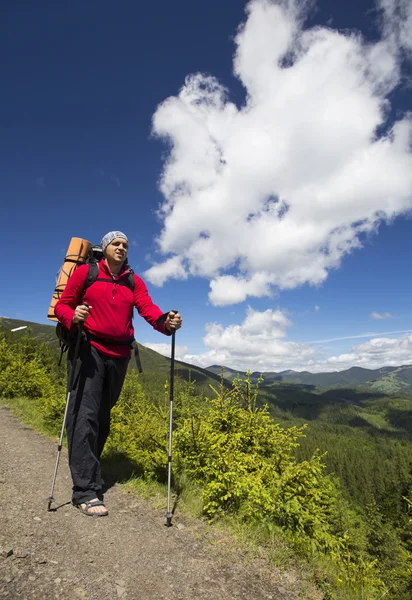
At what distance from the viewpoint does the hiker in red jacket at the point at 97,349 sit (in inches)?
165

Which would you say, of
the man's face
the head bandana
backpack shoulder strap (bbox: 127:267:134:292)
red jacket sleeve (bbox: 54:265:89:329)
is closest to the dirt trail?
red jacket sleeve (bbox: 54:265:89:329)

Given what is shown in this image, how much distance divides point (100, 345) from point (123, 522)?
2.27m

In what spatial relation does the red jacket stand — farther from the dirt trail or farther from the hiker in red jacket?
the dirt trail

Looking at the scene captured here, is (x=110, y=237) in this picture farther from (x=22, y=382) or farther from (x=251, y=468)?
(x=22, y=382)

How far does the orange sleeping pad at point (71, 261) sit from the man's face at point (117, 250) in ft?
3.00

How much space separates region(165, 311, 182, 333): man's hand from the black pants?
86cm

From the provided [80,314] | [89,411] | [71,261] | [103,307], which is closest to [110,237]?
[71,261]

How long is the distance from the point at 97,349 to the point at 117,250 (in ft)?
4.98

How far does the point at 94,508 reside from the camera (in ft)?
13.1

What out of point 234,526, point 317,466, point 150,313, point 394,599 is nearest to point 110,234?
point 150,313

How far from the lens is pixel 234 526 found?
3889mm

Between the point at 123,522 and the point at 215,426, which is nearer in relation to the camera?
the point at 123,522

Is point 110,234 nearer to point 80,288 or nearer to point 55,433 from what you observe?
point 80,288

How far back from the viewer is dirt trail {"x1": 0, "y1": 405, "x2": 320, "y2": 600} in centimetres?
268
